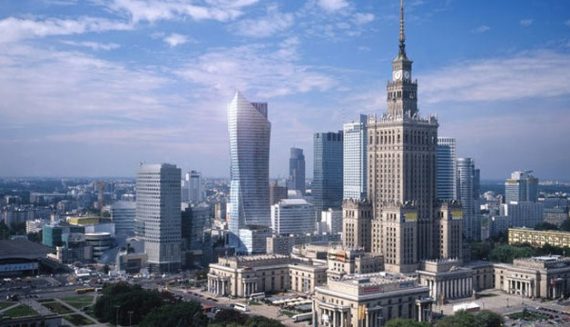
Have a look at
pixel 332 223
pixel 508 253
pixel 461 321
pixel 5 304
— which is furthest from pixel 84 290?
pixel 332 223

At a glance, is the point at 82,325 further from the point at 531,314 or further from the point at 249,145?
the point at 249,145

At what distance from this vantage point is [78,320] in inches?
3226

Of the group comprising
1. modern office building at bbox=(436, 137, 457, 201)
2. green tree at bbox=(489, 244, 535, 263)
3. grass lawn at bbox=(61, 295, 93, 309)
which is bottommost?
grass lawn at bbox=(61, 295, 93, 309)

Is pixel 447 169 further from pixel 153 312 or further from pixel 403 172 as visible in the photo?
pixel 153 312

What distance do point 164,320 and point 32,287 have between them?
50239mm

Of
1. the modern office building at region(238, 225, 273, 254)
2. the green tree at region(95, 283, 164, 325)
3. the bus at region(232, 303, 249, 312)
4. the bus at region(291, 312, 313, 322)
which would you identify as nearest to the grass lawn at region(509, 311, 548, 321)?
the bus at region(291, 312, 313, 322)

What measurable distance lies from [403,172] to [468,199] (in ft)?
319

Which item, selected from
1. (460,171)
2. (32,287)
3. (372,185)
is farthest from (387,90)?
(460,171)

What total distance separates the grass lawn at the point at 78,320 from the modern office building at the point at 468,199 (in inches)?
4990

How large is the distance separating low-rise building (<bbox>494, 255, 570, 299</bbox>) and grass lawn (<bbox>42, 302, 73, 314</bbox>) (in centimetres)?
7078

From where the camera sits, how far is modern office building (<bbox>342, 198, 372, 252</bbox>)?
352 ft

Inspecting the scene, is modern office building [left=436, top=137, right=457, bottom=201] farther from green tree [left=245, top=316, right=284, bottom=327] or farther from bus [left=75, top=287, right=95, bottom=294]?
green tree [left=245, top=316, right=284, bottom=327]

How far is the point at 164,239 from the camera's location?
427 ft

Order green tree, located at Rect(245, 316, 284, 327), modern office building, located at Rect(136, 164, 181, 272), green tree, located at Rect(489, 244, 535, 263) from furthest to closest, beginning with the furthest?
modern office building, located at Rect(136, 164, 181, 272)
green tree, located at Rect(489, 244, 535, 263)
green tree, located at Rect(245, 316, 284, 327)
